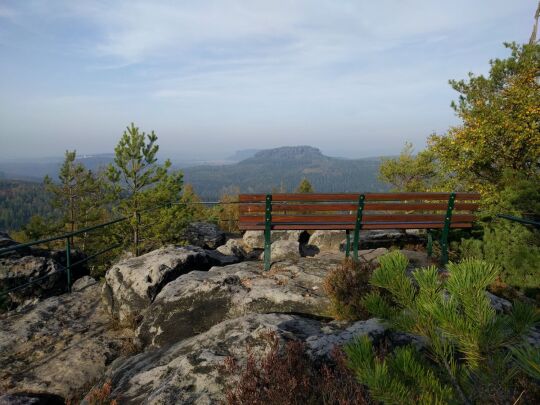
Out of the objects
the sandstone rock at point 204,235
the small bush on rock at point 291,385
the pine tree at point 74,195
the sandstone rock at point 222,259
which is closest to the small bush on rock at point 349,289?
the small bush on rock at point 291,385

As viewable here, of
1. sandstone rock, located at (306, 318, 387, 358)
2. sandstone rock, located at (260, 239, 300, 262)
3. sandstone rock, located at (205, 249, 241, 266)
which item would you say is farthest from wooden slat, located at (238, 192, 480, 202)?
sandstone rock, located at (306, 318, 387, 358)

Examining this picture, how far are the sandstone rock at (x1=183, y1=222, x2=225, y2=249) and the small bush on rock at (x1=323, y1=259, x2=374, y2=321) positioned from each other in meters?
10.5

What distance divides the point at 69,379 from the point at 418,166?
37.6 metres

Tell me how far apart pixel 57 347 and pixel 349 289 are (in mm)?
5016

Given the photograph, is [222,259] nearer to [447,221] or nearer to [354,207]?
[354,207]

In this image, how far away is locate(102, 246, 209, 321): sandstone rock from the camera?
7.20 metres

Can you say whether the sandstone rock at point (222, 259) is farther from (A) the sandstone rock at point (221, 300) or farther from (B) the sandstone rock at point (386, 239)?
(B) the sandstone rock at point (386, 239)

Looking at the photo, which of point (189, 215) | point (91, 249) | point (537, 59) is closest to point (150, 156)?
point (189, 215)

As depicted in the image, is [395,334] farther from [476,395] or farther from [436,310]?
[436,310]

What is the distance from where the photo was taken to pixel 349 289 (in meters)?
5.59

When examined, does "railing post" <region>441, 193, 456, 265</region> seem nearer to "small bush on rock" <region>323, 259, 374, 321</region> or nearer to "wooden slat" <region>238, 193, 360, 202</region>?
"wooden slat" <region>238, 193, 360, 202</region>

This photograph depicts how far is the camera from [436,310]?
6.72 feet

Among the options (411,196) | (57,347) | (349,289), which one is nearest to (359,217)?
(411,196)

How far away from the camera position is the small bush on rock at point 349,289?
5.23m
